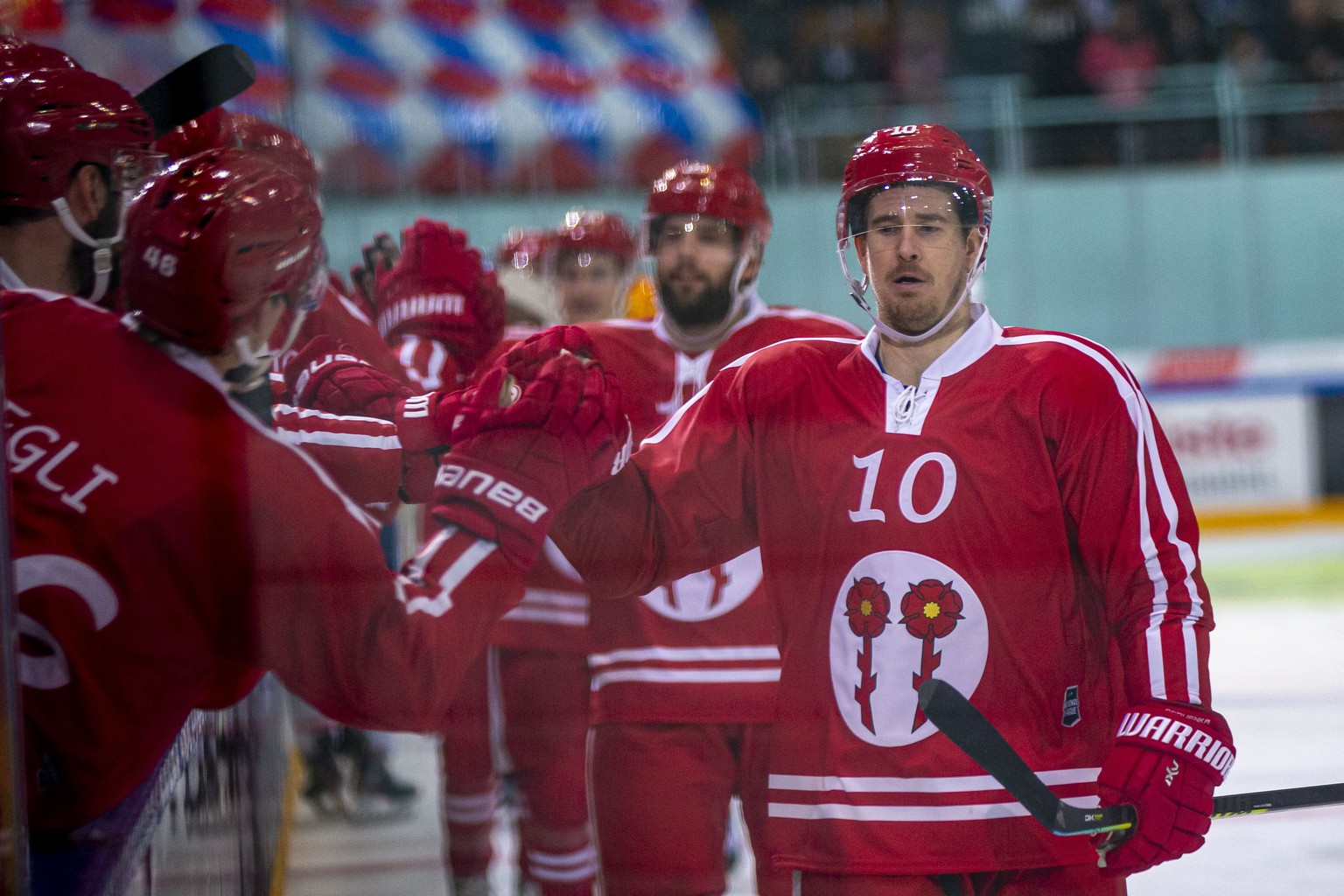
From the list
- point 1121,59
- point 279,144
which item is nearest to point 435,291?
point 279,144

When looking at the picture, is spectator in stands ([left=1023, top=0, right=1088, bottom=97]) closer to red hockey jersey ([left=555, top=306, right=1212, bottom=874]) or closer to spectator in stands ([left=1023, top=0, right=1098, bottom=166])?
spectator in stands ([left=1023, top=0, right=1098, bottom=166])

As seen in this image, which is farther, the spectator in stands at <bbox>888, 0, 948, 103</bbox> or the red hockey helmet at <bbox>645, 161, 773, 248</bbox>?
the spectator in stands at <bbox>888, 0, 948, 103</bbox>

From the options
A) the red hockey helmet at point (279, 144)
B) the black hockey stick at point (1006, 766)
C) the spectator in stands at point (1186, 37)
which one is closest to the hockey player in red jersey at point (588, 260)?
the red hockey helmet at point (279, 144)

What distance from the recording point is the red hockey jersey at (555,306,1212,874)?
1.27 m

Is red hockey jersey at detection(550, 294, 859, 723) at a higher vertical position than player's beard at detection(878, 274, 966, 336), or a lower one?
lower

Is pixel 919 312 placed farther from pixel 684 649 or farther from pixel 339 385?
pixel 684 649

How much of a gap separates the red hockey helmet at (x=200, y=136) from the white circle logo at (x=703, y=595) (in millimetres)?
790

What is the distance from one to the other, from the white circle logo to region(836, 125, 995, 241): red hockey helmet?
1.98 feet

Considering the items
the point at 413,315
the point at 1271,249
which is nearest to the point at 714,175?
the point at 413,315

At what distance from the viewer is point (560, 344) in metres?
1.22

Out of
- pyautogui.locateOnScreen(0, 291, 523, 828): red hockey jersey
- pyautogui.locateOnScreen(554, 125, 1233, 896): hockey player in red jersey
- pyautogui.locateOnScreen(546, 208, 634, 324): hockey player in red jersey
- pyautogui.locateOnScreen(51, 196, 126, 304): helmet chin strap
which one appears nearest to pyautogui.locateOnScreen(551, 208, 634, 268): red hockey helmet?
pyautogui.locateOnScreen(546, 208, 634, 324): hockey player in red jersey

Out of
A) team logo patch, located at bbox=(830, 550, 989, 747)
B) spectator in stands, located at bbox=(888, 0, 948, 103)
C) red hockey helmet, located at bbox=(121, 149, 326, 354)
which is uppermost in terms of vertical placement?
spectator in stands, located at bbox=(888, 0, 948, 103)

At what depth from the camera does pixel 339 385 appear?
4.38ft

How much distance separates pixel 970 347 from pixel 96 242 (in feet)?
2.84
